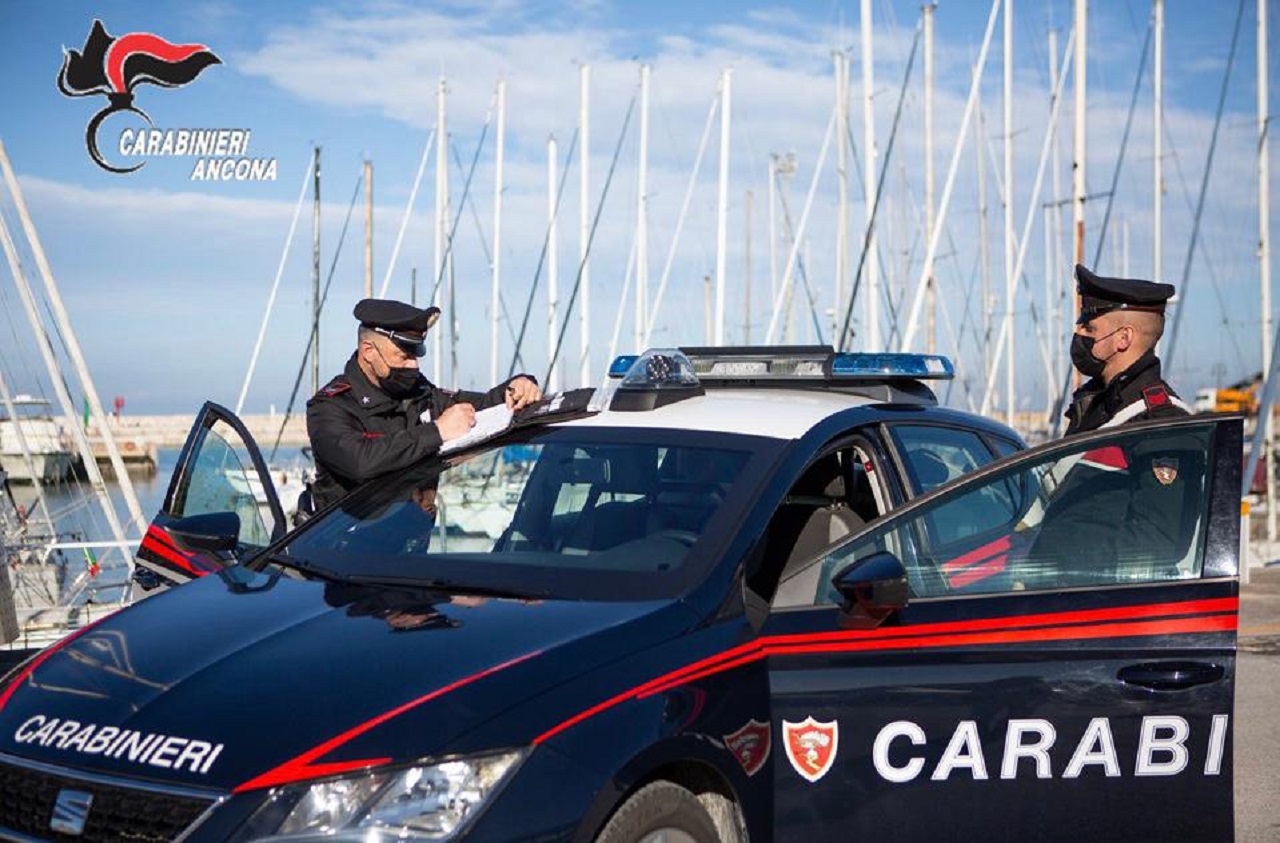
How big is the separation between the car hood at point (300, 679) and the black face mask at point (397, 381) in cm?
218

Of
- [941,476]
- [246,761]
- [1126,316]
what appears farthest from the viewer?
[1126,316]

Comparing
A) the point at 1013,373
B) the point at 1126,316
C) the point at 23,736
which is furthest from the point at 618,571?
the point at 1013,373

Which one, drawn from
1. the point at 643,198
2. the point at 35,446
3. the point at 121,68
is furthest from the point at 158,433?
the point at 121,68

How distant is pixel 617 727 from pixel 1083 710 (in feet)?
4.67

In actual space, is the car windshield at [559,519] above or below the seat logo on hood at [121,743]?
above

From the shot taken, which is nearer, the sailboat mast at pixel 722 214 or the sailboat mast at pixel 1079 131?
the sailboat mast at pixel 1079 131

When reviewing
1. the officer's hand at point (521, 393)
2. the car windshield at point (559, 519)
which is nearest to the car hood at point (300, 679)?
the car windshield at point (559, 519)

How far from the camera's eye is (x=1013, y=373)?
3356cm

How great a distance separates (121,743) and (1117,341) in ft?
12.5

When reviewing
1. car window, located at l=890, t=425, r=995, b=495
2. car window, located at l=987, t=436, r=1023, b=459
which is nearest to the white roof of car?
car window, located at l=890, t=425, r=995, b=495

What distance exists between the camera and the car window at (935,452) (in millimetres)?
4684

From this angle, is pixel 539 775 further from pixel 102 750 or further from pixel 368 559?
pixel 368 559

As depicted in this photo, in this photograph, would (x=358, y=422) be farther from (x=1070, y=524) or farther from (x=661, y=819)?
(x=661, y=819)

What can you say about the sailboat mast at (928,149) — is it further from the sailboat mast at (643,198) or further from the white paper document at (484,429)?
the white paper document at (484,429)
